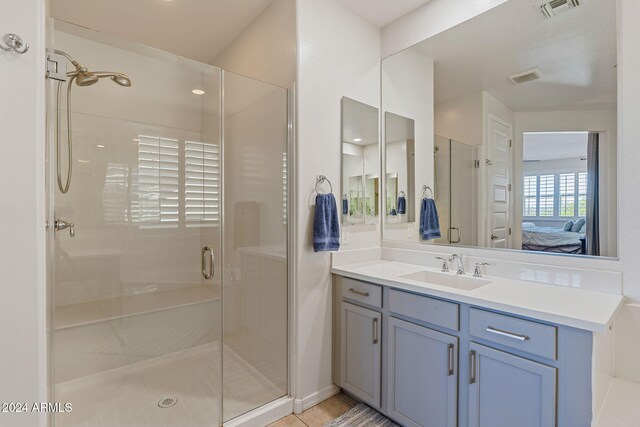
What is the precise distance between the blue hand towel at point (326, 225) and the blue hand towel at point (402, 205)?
2.09 feet

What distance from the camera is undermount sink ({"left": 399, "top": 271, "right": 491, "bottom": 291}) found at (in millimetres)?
1882

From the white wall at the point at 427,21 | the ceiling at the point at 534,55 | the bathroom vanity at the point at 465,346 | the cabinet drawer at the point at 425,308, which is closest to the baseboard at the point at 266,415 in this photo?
the bathroom vanity at the point at 465,346

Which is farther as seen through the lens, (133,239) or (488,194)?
(133,239)

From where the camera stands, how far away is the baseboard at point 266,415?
1.82 m

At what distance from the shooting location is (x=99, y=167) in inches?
75.7

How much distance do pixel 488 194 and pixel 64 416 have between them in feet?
9.14

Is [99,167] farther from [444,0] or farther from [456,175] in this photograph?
[444,0]

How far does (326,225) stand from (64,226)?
154 cm

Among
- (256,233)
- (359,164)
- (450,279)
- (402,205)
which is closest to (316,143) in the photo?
(359,164)

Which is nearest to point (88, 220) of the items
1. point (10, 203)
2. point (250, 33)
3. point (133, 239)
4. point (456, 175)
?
point (133, 239)

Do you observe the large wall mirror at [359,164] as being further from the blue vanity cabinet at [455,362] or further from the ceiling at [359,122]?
the blue vanity cabinet at [455,362]

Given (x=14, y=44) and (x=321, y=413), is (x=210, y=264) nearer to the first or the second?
(x=321, y=413)

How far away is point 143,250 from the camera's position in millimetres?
2207

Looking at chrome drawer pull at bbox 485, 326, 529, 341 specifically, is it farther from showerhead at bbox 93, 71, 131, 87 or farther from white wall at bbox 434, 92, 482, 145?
showerhead at bbox 93, 71, 131, 87
